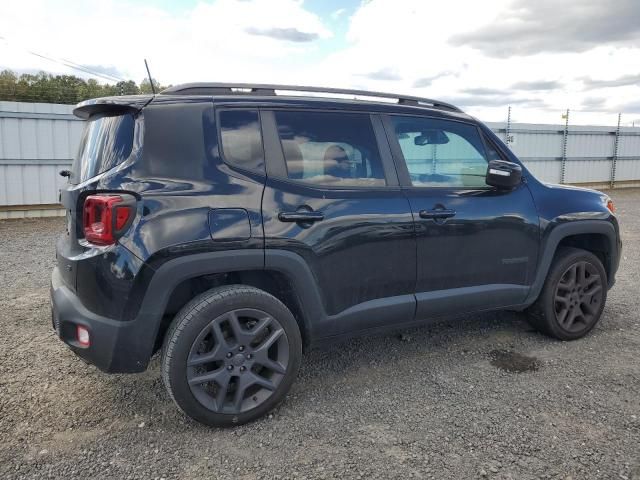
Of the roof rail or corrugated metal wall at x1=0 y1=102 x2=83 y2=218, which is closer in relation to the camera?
the roof rail

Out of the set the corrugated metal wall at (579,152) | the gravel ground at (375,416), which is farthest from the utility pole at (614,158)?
the gravel ground at (375,416)

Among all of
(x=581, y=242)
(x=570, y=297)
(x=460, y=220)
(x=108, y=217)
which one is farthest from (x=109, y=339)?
(x=581, y=242)

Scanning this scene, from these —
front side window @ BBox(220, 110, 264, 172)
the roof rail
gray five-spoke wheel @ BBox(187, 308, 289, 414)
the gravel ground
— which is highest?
the roof rail

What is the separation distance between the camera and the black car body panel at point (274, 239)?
2586mm

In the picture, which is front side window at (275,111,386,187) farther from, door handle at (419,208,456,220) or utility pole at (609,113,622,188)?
utility pole at (609,113,622,188)

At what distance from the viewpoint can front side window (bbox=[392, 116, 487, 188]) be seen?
3395 mm

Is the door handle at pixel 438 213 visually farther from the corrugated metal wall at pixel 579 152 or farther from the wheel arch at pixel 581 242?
the corrugated metal wall at pixel 579 152

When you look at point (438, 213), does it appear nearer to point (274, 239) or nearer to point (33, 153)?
point (274, 239)

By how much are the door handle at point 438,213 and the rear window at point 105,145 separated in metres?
1.79

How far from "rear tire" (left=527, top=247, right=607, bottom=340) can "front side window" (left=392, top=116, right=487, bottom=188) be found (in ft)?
3.37

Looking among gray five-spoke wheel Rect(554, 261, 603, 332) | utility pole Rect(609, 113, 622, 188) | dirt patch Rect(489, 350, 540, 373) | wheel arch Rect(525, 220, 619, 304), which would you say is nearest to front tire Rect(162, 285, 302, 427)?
dirt patch Rect(489, 350, 540, 373)

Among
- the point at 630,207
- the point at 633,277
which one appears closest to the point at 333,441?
the point at 633,277

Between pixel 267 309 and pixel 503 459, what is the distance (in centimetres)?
142

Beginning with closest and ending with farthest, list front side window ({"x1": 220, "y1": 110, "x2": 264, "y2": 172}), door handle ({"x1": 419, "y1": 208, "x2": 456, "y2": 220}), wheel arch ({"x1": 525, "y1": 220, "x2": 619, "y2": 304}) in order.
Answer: front side window ({"x1": 220, "y1": 110, "x2": 264, "y2": 172}) → door handle ({"x1": 419, "y1": 208, "x2": 456, "y2": 220}) → wheel arch ({"x1": 525, "y1": 220, "x2": 619, "y2": 304})
